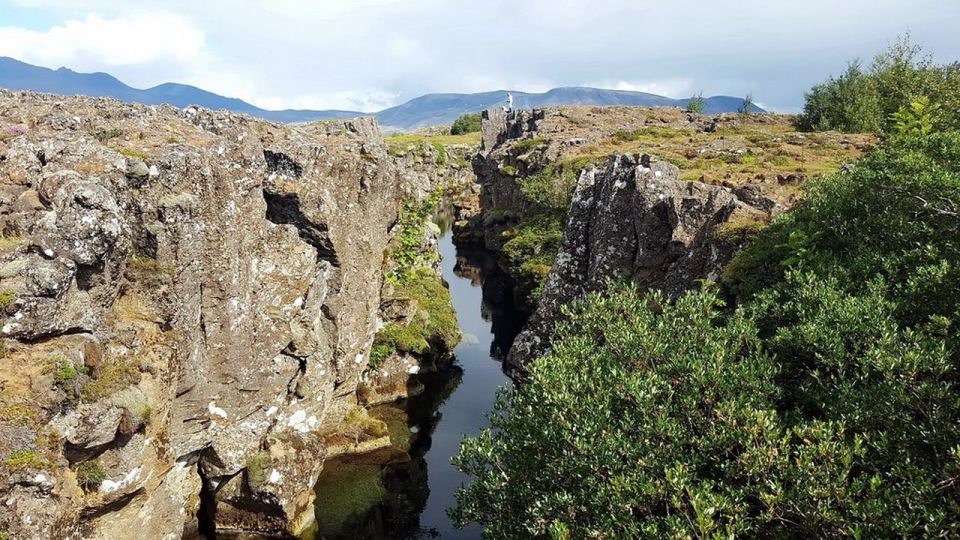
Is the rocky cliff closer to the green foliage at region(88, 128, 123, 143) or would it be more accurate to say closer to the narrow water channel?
the narrow water channel

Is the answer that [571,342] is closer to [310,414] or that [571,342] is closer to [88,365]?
[88,365]

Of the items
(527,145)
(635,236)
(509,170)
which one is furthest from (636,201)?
(527,145)

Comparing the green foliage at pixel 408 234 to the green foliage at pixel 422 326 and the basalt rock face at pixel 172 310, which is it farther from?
the basalt rock face at pixel 172 310

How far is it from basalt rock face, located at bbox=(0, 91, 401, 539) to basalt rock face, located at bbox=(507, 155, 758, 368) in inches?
493

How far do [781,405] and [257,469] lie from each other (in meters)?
23.9

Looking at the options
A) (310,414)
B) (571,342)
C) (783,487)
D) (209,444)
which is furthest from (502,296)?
(783,487)

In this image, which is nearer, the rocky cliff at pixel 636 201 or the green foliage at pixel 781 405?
the green foliage at pixel 781 405

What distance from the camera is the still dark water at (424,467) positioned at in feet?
105

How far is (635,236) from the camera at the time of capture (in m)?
36.7

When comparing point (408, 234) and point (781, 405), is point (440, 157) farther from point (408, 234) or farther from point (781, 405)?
point (781, 405)

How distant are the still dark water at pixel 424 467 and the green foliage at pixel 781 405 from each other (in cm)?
367

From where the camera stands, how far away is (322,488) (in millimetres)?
33812

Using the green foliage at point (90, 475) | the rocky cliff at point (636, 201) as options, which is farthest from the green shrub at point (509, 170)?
the green foliage at point (90, 475)

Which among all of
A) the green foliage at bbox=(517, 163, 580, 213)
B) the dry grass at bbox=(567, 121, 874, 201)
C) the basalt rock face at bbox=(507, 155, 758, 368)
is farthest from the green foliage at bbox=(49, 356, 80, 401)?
the green foliage at bbox=(517, 163, 580, 213)
